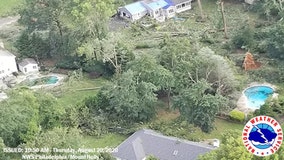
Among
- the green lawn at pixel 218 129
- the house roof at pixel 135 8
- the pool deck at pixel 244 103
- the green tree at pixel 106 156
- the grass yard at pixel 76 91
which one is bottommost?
the green lawn at pixel 218 129

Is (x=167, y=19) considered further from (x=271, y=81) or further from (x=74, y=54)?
(x=271, y=81)

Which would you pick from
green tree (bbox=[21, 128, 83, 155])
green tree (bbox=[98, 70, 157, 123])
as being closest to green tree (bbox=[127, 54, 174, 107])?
green tree (bbox=[98, 70, 157, 123])

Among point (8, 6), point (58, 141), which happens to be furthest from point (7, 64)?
point (58, 141)

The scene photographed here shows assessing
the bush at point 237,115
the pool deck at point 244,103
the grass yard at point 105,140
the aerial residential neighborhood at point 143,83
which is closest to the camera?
the aerial residential neighborhood at point 143,83

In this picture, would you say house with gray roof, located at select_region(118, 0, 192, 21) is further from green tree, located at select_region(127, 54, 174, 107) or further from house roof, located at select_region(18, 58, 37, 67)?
green tree, located at select_region(127, 54, 174, 107)

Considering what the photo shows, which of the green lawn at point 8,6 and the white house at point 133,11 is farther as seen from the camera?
the green lawn at point 8,6

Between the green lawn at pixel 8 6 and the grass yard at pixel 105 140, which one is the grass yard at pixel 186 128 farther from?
the green lawn at pixel 8 6

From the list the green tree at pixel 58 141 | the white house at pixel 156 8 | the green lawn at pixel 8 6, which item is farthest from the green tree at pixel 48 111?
the green lawn at pixel 8 6

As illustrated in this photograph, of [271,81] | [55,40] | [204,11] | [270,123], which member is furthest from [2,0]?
[270,123]
